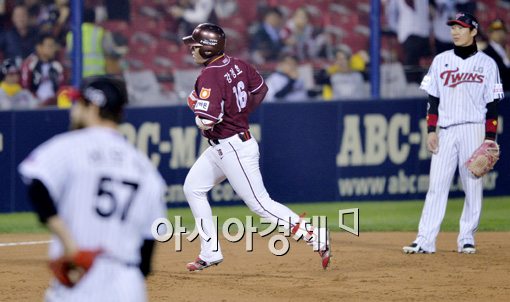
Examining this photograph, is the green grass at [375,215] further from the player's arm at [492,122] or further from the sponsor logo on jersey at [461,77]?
the sponsor logo on jersey at [461,77]

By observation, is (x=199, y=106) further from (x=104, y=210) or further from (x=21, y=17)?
(x=21, y=17)

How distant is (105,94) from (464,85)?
5693 mm

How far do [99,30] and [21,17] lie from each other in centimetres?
98

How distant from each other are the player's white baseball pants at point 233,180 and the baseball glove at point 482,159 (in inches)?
73.0

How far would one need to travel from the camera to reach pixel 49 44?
13.2 meters

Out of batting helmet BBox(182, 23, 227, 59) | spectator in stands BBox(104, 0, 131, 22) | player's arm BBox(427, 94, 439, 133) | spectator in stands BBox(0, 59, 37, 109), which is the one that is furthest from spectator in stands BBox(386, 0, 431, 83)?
batting helmet BBox(182, 23, 227, 59)

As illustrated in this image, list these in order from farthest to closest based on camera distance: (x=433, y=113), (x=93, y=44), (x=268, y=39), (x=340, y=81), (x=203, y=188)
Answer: (x=268, y=39) → (x=340, y=81) → (x=93, y=44) → (x=433, y=113) → (x=203, y=188)

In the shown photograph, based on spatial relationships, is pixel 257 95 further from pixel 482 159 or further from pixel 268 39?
pixel 268 39

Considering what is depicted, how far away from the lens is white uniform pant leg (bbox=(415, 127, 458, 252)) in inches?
381

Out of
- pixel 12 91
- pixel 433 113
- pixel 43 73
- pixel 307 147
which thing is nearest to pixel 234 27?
pixel 307 147

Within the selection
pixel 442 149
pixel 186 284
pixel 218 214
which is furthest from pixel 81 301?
pixel 218 214

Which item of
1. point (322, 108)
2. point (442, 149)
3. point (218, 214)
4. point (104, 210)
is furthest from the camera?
point (322, 108)

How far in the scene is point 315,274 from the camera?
8859 millimetres

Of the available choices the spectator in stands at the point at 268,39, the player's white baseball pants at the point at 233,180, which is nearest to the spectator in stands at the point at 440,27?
the spectator in stands at the point at 268,39
